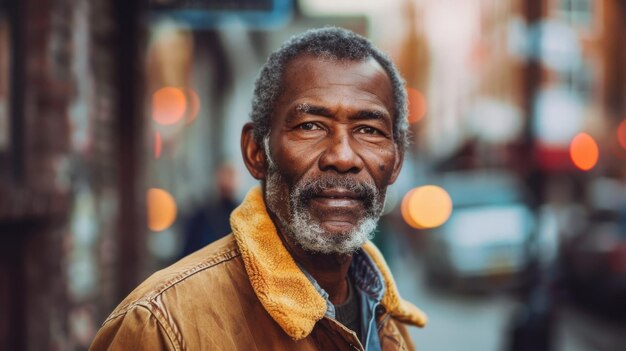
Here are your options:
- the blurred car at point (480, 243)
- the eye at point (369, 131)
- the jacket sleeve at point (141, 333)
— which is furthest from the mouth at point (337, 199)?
the blurred car at point (480, 243)

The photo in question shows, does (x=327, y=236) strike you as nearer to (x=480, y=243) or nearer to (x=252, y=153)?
(x=252, y=153)

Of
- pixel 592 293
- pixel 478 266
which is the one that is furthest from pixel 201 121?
pixel 592 293

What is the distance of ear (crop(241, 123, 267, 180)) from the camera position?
2270 millimetres

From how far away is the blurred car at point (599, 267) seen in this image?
10.2 m

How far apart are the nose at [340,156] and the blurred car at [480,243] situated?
425 inches

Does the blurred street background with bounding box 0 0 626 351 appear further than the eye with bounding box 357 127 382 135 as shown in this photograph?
Yes

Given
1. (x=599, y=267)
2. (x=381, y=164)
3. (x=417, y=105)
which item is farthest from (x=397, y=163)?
(x=417, y=105)

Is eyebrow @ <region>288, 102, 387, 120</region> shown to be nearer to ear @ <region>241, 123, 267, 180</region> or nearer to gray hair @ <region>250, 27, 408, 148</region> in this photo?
gray hair @ <region>250, 27, 408, 148</region>

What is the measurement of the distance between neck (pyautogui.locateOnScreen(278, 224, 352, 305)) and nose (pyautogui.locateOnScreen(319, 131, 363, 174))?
270mm

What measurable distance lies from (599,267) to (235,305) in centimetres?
981

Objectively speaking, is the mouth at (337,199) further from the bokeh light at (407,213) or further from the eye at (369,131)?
the bokeh light at (407,213)

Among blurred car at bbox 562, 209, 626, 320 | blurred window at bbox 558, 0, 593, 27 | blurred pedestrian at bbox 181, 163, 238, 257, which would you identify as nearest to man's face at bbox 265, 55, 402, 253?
blurred pedestrian at bbox 181, 163, 238, 257

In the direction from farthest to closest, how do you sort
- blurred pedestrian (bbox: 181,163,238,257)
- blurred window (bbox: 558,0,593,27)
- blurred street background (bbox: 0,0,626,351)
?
blurred window (bbox: 558,0,593,27) → blurred pedestrian (bbox: 181,163,238,257) → blurred street background (bbox: 0,0,626,351)

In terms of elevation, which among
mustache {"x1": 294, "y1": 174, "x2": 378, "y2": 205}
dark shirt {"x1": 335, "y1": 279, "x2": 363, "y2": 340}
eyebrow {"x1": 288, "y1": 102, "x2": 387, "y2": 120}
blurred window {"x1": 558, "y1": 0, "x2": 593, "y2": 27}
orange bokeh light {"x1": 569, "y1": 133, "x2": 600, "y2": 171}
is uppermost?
blurred window {"x1": 558, "y1": 0, "x2": 593, "y2": 27}
